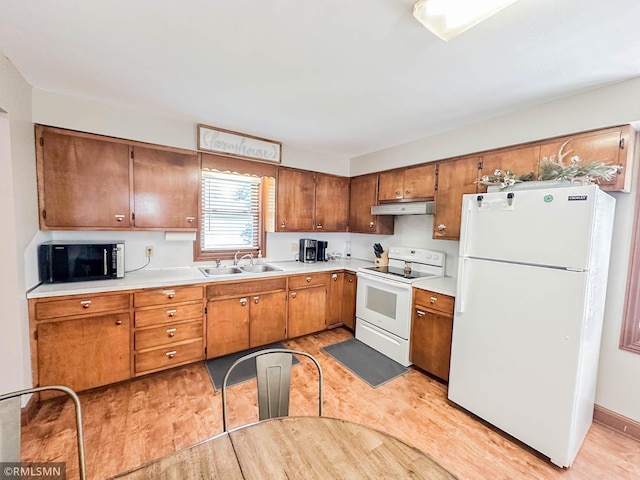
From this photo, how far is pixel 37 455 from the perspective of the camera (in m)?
1.64

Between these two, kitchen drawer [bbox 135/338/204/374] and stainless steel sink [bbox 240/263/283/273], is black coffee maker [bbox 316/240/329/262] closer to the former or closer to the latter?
stainless steel sink [bbox 240/263/283/273]

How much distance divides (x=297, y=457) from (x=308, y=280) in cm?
241

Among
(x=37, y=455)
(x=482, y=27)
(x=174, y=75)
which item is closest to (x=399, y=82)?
(x=482, y=27)

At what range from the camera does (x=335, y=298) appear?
3576mm

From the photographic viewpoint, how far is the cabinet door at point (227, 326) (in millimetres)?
2689

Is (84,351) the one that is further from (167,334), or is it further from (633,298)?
(633,298)

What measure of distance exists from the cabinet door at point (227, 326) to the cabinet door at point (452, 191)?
7.14 ft

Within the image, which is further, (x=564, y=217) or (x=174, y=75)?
(x=174, y=75)

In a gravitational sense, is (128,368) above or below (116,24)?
below

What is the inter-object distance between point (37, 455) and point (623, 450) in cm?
372

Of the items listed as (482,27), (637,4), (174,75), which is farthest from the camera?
(174,75)

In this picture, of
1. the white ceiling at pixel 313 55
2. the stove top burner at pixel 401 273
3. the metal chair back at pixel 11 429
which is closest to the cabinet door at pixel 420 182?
the white ceiling at pixel 313 55

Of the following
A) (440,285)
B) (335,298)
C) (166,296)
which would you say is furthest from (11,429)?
(335,298)

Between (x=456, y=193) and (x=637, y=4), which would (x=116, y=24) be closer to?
(x=637, y=4)
